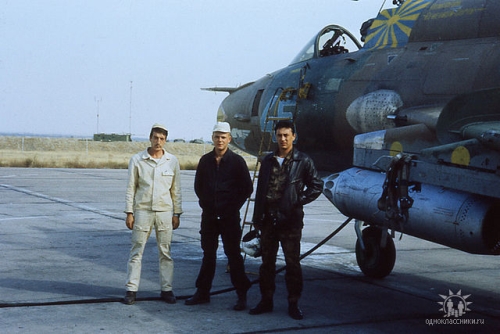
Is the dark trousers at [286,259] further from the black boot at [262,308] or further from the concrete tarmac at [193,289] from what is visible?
the concrete tarmac at [193,289]

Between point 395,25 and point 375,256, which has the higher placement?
point 395,25

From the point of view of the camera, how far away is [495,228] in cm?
621

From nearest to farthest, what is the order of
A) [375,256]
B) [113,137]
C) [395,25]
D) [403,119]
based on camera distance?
[403,119]
[395,25]
[375,256]
[113,137]

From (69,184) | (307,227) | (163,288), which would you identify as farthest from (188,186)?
(163,288)

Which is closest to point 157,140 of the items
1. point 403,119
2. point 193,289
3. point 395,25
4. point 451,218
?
point 193,289

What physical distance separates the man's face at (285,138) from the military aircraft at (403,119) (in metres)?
0.95

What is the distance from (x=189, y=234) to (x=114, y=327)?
7.09 m

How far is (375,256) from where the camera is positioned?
9.70 metres

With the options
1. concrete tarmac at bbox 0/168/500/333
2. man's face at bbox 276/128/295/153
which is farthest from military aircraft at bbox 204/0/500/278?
man's face at bbox 276/128/295/153

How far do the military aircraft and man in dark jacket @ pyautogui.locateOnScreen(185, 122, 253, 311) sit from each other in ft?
3.75

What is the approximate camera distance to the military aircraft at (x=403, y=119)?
620cm

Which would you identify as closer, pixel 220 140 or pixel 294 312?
pixel 294 312

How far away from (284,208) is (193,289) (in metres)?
2.05

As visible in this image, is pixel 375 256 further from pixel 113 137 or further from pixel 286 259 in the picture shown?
pixel 113 137
